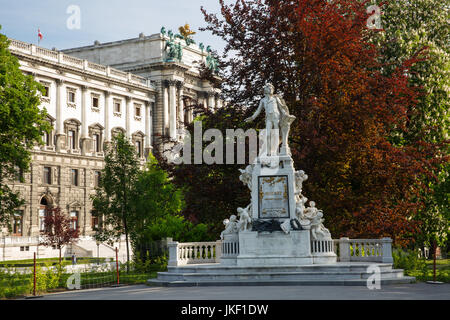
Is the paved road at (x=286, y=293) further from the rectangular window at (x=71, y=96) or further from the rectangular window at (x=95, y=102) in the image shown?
the rectangular window at (x=95, y=102)

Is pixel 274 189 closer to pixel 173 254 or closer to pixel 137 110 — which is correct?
pixel 173 254

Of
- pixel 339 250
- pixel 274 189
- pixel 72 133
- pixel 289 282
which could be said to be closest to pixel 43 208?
pixel 72 133

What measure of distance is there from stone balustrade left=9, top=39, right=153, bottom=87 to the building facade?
0.11m

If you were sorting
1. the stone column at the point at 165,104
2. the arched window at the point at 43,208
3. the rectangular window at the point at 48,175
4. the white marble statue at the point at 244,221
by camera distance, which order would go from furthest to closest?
the stone column at the point at 165,104
the rectangular window at the point at 48,175
the arched window at the point at 43,208
the white marble statue at the point at 244,221

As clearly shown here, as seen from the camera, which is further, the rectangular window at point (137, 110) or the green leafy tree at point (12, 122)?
the rectangular window at point (137, 110)

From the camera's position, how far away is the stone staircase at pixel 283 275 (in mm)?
17750

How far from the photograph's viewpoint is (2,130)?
34.6 meters

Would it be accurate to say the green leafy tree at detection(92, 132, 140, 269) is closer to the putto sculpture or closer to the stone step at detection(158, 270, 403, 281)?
the putto sculpture

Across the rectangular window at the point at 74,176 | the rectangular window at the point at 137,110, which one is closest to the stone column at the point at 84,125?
the rectangular window at the point at 74,176

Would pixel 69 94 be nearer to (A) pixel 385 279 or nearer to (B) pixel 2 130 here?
(B) pixel 2 130

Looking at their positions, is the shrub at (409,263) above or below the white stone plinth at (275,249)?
below

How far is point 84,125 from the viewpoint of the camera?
234 ft

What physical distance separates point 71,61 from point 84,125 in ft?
24.9

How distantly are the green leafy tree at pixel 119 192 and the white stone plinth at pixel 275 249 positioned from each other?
14.5 meters
